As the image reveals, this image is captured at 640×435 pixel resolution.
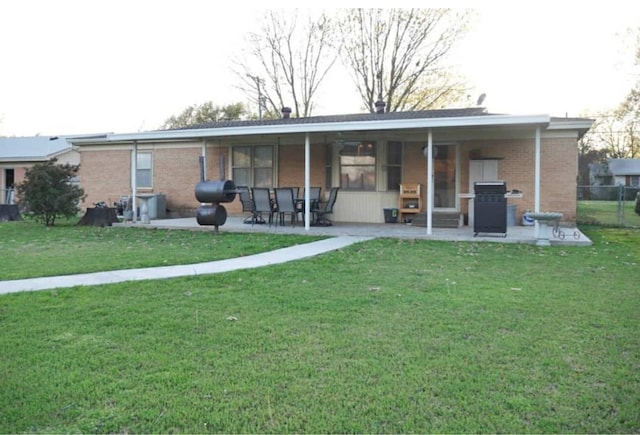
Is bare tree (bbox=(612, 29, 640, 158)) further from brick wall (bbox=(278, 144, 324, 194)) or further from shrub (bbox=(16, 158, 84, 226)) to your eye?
shrub (bbox=(16, 158, 84, 226))

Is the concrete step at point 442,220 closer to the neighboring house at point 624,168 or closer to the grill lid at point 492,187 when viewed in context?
the grill lid at point 492,187

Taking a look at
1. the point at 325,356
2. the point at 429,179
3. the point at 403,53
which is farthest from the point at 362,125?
the point at 403,53

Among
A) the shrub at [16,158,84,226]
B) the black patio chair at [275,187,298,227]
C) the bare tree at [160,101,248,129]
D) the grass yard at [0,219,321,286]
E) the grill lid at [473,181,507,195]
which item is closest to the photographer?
the grass yard at [0,219,321,286]

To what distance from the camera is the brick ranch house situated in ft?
39.9

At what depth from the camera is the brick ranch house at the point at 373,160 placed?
1216 cm

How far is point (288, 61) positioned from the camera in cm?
2959

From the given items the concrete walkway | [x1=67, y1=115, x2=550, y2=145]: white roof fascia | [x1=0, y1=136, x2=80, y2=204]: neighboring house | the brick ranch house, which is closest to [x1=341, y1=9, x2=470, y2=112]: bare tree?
the brick ranch house

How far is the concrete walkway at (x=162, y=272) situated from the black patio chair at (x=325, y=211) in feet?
11.8

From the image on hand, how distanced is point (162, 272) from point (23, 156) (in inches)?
839

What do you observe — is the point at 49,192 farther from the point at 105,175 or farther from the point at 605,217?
the point at 605,217

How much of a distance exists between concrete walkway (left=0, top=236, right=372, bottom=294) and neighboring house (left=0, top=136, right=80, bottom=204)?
61.6ft

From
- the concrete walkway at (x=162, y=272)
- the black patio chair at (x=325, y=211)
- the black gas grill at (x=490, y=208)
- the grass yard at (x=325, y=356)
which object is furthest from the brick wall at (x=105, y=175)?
the grass yard at (x=325, y=356)

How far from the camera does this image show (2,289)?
17.8ft

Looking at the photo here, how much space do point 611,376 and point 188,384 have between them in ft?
8.22
